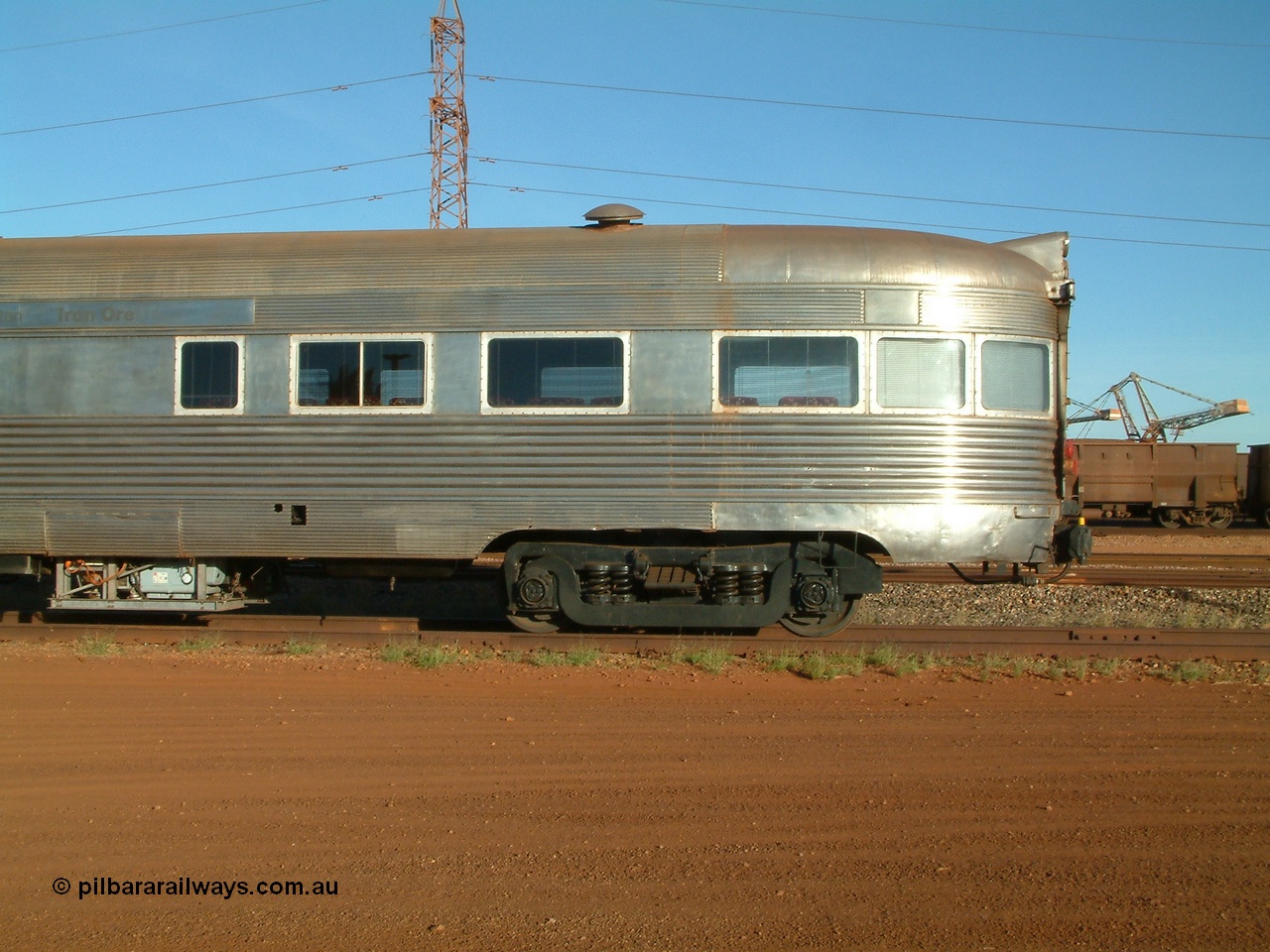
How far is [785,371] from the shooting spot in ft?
27.9

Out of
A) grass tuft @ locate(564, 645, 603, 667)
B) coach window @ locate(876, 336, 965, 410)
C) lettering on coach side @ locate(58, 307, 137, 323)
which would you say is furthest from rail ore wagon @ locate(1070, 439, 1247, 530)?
lettering on coach side @ locate(58, 307, 137, 323)

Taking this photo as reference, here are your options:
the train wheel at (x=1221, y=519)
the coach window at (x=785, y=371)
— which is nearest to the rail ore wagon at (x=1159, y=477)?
the train wheel at (x=1221, y=519)

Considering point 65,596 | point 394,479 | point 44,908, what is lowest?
point 44,908

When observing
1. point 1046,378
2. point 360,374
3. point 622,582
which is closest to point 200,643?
point 360,374

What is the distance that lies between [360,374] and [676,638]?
3417mm

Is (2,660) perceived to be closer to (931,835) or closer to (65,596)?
(65,596)

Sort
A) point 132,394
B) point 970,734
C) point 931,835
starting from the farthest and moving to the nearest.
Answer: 1. point 132,394
2. point 970,734
3. point 931,835

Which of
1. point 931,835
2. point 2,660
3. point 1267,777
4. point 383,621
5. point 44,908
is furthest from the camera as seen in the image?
point 383,621

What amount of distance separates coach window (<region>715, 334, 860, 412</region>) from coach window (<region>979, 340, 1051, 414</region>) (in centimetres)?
111

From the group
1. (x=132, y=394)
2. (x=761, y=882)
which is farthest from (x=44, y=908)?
(x=132, y=394)

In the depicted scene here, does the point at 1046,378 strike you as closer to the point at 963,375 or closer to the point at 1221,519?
the point at 963,375

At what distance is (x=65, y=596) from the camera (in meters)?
9.34

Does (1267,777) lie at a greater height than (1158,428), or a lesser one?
lesser

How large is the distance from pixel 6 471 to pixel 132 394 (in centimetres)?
133
